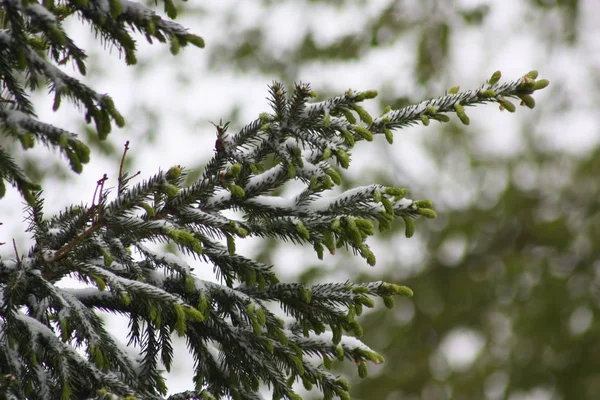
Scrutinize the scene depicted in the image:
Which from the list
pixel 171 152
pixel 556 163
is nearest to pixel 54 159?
pixel 171 152

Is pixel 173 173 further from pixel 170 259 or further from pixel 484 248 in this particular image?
pixel 484 248

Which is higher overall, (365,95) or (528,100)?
(528,100)

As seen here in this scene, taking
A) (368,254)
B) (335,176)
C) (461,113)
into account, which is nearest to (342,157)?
(335,176)

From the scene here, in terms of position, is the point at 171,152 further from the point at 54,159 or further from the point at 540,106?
the point at 540,106

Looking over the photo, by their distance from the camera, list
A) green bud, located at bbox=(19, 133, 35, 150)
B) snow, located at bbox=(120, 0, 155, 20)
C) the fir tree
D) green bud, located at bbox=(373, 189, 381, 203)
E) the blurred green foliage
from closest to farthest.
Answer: green bud, located at bbox=(19, 133, 35, 150), snow, located at bbox=(120, 0, 155, 20), the fir tree, green bud, located at bbox=(373, 189, 381, 203), the blurred green foliage

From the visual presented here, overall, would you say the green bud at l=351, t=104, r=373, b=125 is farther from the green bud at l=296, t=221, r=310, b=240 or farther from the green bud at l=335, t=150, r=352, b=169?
the green bud at l=296, t=221, r=310, b=240

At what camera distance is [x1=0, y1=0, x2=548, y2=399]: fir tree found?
170cm

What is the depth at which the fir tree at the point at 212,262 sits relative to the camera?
1701mm

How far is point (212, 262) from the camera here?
196 cm

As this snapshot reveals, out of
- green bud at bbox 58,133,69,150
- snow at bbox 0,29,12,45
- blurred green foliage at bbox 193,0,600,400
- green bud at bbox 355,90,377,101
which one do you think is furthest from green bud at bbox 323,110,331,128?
blurred green foliage at bbox 193,0,600,400

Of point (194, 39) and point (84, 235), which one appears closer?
point (194, 39)

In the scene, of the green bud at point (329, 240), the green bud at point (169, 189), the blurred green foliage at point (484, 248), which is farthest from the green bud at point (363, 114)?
the blurred green foliage at point (484, 248)

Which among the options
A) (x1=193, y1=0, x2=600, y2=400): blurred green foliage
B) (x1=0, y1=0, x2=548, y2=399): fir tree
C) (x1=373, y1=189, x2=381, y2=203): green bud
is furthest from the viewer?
(x1=193, y1=0, x2=600, y2=400): blurred green foliage

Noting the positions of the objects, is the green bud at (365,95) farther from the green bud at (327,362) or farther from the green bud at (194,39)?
the green bud at (327,362)
